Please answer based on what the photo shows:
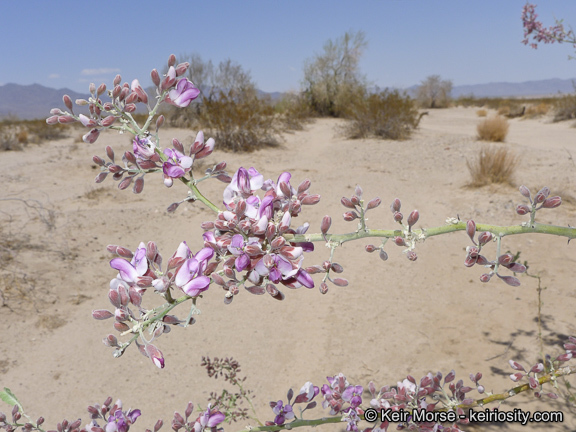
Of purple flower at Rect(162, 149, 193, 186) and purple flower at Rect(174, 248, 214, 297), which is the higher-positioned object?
A: purple flower at Rect(162, 149, 193, 186)

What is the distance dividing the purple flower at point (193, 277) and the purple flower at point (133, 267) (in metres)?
0.08

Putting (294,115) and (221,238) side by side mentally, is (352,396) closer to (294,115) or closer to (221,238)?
(221,238)

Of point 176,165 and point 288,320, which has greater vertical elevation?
point 176,165

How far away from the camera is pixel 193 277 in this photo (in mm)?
646

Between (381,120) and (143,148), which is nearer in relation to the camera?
(143,148)

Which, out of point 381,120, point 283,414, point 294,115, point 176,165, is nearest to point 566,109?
point 381,120

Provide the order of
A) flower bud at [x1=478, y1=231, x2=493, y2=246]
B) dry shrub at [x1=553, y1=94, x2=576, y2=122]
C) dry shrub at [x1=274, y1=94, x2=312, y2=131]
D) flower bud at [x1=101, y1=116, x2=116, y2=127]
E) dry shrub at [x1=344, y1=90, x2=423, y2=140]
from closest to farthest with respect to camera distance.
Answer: flower bud at [x1=478, y1=231, x2=493, y2=246] → flower bud at [x1=101, y1=116, x2=116, y2=127] → dry shrub at [x1=344, y1=90, x2=423, y2=140] → dry shrub at [x1=274, y1=94, x2=312, y2=131] → dry shrub at [x1=553, y1=94, x2=576, y2=122]

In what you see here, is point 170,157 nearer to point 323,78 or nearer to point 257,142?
point 257,142

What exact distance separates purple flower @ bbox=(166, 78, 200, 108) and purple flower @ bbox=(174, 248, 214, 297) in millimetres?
362

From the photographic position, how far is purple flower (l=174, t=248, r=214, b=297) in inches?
24.3

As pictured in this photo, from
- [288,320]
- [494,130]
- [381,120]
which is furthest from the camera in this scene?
[381,120]

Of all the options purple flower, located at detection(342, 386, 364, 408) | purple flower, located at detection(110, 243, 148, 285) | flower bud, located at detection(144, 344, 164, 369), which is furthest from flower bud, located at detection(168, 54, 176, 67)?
purple flower, located at detection(342, 386, 364, 408)

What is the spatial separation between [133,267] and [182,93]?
1.26 feet

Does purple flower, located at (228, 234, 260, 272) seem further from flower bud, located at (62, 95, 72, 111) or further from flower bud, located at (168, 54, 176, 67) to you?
flower bud, located at (62, 95, 72, 111)
